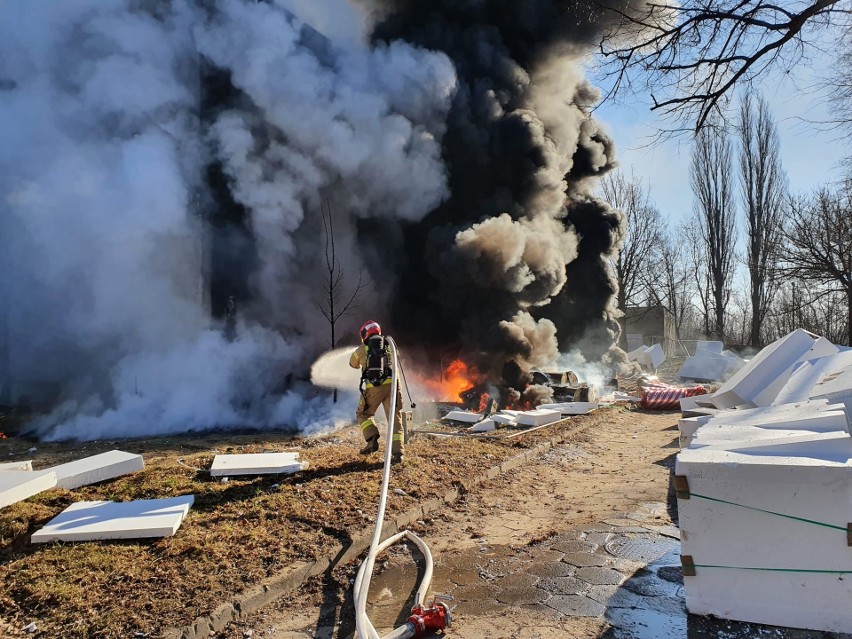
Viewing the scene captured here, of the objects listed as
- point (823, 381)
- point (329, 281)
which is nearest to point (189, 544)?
point (823, 381)

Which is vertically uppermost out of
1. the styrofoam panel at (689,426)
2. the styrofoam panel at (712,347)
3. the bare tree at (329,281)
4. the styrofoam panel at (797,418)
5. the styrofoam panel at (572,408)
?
the bare tree at (329,281)

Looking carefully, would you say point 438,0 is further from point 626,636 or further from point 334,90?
point 626,636

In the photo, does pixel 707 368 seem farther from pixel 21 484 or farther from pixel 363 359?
pixel 21 484

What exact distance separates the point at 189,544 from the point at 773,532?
11.9ft

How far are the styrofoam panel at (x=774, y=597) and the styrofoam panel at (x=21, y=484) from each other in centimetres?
477

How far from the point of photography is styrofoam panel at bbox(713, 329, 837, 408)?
7.37 meters

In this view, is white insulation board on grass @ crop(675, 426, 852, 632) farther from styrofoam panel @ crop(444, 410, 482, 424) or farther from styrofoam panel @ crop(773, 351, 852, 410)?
styrofoam panel @ crop(444, 410, 482, 424)

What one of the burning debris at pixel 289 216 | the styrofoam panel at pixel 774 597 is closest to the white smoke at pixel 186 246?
the burning debris at pixel 289 216

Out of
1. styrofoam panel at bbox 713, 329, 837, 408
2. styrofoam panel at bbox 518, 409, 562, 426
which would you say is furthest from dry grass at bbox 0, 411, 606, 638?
styrofoam panel at bbox 518, 409, 562, 426

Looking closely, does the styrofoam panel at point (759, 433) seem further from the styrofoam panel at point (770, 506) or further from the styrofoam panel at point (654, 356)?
the styrofoam panel at point (654, 356)

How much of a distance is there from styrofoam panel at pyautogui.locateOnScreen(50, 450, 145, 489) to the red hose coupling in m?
3.69

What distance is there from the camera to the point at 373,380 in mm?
6734

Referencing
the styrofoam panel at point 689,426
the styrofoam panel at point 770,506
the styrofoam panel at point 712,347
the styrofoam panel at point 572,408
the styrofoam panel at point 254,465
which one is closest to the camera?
the styrofoam panel at point 770,506

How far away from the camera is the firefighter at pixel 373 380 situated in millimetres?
6680
